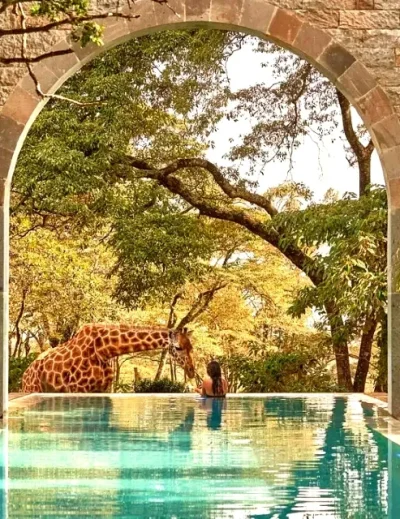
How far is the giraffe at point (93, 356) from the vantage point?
15062 millimetres

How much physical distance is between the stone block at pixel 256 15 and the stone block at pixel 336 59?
1.84 feet

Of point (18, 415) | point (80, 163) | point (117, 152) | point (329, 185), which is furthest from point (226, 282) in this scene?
point (18, 415)

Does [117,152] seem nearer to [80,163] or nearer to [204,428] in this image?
[80,163]

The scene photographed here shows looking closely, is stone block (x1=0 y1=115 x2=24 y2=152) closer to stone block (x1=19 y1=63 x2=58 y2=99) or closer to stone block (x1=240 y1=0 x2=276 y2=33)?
stone block (x1=19 y1=63 x2=58 y2=99)

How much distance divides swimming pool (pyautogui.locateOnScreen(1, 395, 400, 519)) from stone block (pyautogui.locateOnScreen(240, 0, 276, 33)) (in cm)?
341

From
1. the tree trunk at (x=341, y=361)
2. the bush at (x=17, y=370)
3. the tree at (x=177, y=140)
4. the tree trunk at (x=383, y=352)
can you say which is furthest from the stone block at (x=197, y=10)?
the bush at (x=17, y=370)

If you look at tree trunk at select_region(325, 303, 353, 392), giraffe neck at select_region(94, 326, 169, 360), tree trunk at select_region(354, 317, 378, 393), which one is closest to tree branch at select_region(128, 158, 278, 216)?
tree trunk at select_region(325, 303, 353, 392)

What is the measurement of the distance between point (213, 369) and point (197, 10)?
4.33 metres

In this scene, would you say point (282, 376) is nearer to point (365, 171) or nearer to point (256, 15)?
point (365, 171)

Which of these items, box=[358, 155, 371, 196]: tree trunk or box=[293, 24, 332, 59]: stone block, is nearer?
box=[293, 24, 332, 59]: stone block

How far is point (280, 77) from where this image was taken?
63.1 feet

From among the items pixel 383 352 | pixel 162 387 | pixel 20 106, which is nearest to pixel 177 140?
pixel 162 387

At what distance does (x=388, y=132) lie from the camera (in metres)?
9.34

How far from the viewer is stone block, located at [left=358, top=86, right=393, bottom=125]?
30.7ft
